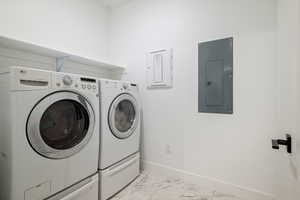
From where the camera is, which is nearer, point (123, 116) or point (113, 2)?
point (123, 116)

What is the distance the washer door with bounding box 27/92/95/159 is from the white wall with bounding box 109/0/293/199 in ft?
3.07

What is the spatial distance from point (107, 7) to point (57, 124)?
2.06 meters

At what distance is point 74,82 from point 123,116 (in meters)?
0.72

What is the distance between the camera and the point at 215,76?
159 centimetres

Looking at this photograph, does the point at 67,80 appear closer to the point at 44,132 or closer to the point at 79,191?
the point at 44,132

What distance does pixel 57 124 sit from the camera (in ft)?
3.86

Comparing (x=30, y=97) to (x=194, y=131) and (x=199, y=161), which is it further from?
(x=199, y=161)

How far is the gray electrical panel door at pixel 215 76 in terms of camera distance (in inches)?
60.2

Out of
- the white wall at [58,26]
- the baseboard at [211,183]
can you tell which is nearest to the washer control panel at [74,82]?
the white wall at [58,26]

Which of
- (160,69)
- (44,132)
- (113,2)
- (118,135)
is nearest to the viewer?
(44,132)

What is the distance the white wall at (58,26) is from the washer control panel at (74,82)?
28.8 inches

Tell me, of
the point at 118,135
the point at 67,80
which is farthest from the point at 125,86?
the point at 67,80

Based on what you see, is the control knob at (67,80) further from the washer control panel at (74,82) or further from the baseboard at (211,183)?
the baseboard at (211,183)

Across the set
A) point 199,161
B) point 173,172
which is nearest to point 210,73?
point 199,161
